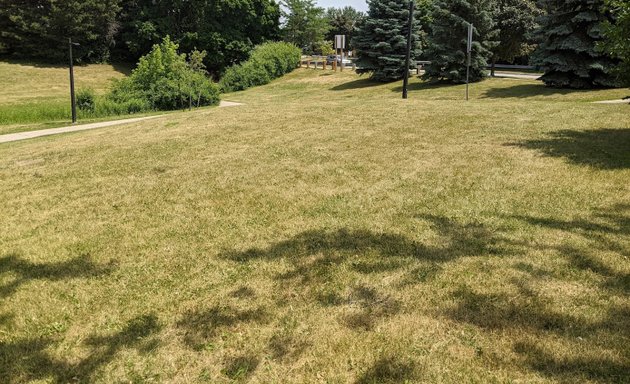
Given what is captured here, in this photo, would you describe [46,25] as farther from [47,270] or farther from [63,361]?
[63,361]

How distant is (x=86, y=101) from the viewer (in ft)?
86.1

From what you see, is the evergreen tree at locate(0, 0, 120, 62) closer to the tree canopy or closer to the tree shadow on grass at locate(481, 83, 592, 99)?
the tree canopy

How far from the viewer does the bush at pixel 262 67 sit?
44.9m

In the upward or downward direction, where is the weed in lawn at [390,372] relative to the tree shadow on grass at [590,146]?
downward

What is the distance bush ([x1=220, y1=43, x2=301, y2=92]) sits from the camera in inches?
1767

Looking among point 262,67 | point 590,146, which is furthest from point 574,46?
point 262,67

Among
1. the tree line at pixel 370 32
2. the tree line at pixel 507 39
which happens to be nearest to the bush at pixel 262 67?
the tree line at pixel 370 32

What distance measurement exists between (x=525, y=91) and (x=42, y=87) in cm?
4334

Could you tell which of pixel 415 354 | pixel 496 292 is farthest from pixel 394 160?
pixel 415 354

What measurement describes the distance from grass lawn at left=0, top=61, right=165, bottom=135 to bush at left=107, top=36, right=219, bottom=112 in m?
3.76

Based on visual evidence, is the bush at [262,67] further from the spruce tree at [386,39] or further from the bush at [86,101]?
the bush at [86,101]

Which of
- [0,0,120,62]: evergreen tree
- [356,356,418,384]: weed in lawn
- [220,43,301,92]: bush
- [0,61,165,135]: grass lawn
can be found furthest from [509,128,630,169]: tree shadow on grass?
[0,0,120,62]: evergreen tree

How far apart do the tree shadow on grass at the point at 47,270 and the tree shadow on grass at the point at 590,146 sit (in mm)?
7965

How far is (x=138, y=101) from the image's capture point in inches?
Answer: 1108
